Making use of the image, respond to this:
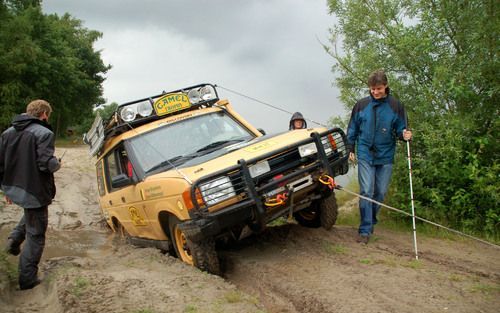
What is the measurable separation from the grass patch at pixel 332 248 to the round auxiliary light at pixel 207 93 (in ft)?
9.68

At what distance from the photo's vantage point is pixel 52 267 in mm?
5883

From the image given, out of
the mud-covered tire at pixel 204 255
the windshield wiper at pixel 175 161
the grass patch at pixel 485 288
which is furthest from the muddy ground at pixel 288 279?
the windshield wiper at pixel 175 161

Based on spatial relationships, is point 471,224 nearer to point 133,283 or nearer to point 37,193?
point 133,283

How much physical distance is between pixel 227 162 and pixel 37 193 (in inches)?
83.7

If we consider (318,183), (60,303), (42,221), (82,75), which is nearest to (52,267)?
(42,221)

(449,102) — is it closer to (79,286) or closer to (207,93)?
(207,93)

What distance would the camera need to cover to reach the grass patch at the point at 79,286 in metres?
4.34

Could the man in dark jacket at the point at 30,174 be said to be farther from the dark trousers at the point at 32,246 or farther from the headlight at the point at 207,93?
the headlight at the point at 207,93

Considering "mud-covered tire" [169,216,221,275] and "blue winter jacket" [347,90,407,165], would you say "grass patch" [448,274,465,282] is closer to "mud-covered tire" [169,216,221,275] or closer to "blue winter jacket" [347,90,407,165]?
"blue winter jacket" [347,90,407,165]

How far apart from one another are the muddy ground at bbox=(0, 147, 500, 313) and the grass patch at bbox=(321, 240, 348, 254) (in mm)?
13

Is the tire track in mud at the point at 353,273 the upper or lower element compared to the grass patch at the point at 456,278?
upper

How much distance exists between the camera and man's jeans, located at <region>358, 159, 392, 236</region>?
6.12 m

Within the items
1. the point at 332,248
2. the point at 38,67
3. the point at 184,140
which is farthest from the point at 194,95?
the point at 38,67

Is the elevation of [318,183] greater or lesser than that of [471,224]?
greater
